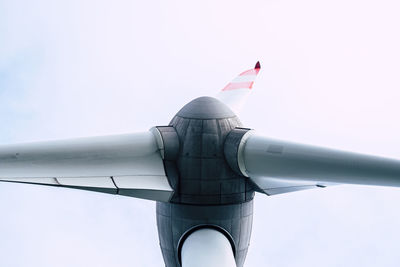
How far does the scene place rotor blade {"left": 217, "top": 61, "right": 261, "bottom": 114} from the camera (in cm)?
1718

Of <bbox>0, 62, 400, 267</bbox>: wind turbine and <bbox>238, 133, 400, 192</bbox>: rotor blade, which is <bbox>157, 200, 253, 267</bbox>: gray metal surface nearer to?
<bbox>0, 62, 400, 267</bbox>: wind turbine

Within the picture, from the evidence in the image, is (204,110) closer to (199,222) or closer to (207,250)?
(199,222)

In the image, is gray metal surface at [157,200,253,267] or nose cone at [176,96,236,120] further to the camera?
nose cone at [176,96,236,120]

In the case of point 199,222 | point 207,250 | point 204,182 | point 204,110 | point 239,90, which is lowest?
point 207,250

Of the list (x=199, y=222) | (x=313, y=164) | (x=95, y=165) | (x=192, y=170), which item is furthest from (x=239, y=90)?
(x=95, y=165)

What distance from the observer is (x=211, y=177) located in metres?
11.9

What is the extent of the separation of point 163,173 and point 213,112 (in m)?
2.40

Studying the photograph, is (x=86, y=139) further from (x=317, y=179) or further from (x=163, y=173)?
(x=317, y=179)

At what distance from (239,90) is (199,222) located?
7.69 meters

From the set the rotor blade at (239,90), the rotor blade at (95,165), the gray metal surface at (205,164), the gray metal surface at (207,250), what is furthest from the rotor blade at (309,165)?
the rotor blade at (239,90)

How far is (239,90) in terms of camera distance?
18156mm

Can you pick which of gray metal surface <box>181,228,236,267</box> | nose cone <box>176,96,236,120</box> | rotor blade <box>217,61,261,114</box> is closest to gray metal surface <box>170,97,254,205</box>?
nose cone <box>176,96,236,120</box>

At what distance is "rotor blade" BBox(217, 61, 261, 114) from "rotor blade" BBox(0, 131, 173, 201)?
592 cm

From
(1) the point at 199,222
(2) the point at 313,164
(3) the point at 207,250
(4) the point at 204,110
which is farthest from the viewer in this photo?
(4) the point at 204,110
